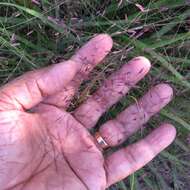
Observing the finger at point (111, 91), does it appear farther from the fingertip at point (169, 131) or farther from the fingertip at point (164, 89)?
the fingertip at point (169, 131)

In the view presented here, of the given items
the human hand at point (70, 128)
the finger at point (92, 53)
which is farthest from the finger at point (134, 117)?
the finger at point (92, 53)

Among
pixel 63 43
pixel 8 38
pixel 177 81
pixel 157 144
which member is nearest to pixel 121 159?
pixel 157 144

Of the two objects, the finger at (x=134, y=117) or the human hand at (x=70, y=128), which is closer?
the human hand at (x=70, y=128)

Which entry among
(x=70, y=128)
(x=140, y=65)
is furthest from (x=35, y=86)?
(x=140, y=65)

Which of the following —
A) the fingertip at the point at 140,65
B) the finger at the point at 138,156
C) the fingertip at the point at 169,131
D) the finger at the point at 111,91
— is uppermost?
the fingertip at the point at 140,65

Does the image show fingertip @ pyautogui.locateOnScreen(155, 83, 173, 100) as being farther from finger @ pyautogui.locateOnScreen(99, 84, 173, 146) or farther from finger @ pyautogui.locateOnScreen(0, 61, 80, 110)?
finger @ pyautogui.locateOnScreen(0, 61, 80, 110)
